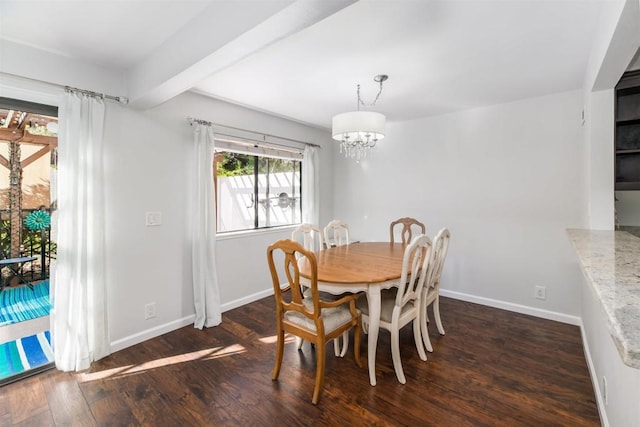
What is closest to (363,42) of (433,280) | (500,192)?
(433,280)

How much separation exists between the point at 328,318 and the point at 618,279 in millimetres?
1484

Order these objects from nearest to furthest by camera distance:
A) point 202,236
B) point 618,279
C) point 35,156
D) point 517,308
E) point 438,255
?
point 618,279, point 35,156, point 438,255, point 202,236, point 517,308

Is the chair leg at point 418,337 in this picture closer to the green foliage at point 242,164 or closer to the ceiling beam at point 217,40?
the ceiling beam at point 217,40

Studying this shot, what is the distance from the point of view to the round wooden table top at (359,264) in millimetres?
2039

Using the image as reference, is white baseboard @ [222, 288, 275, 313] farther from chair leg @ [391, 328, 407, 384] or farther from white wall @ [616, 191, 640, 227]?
white wall @ [616, 191, 640, 227]

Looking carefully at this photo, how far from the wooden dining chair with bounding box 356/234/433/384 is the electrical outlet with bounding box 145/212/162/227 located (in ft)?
6.61

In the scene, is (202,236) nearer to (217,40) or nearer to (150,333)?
(150,333)

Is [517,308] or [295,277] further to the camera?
[517,308]

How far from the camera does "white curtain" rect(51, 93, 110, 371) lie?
2.18 meters

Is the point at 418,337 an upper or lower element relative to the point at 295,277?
lower

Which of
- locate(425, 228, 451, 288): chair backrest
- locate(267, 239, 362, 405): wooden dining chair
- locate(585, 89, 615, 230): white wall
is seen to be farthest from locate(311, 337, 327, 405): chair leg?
locate(585, 89, 615, 230): white wall

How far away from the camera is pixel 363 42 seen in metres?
2.01

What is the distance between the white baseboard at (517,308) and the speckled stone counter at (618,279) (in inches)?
60.9

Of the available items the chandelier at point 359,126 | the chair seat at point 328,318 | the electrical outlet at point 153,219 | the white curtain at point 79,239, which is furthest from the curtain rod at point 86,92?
the chair seat at point 328,318
